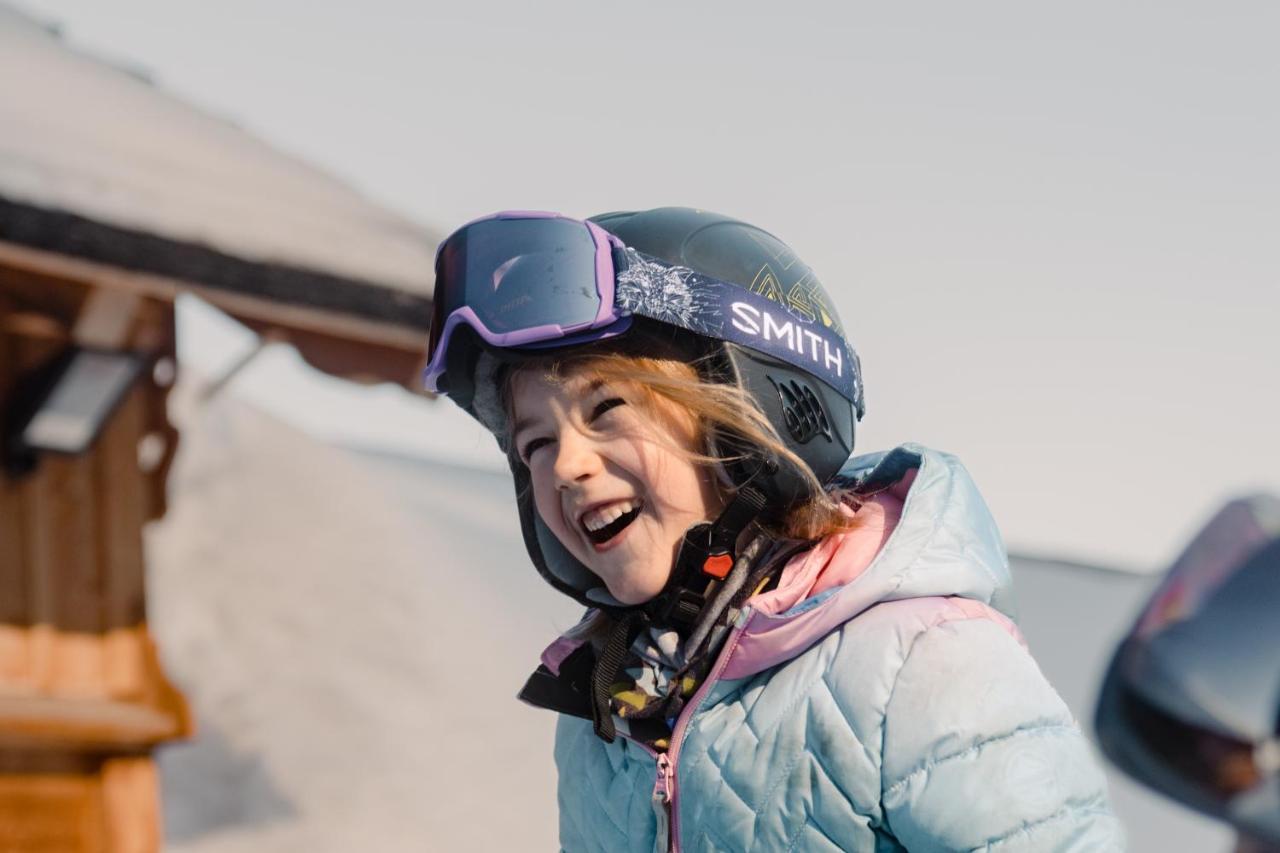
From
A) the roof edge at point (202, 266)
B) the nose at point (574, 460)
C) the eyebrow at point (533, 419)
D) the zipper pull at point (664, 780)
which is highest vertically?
the roof edge at point (202, 266)

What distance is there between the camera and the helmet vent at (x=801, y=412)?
6.86 feet

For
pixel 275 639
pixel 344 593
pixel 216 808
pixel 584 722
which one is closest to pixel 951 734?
pixel 584 722

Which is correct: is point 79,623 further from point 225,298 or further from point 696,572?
point 696,572

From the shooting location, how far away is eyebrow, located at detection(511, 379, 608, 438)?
2053 mm

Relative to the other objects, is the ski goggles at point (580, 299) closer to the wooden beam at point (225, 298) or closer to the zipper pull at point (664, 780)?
the zipper pull at point (664, 780)

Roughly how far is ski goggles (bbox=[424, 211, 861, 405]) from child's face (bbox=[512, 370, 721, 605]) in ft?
0.33

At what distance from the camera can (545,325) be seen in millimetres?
2053

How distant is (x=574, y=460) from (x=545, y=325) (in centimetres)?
22

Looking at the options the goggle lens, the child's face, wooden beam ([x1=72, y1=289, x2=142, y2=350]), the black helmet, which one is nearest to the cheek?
the child's face

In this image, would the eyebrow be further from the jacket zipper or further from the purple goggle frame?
the jacket zipper

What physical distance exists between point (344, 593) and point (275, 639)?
7.45ft

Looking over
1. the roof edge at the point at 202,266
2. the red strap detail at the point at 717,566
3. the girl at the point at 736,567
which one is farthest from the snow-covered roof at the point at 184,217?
the red strap detail at the point at 717,566

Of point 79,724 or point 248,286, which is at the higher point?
point 248,286

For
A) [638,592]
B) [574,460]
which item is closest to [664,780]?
[638,592]
